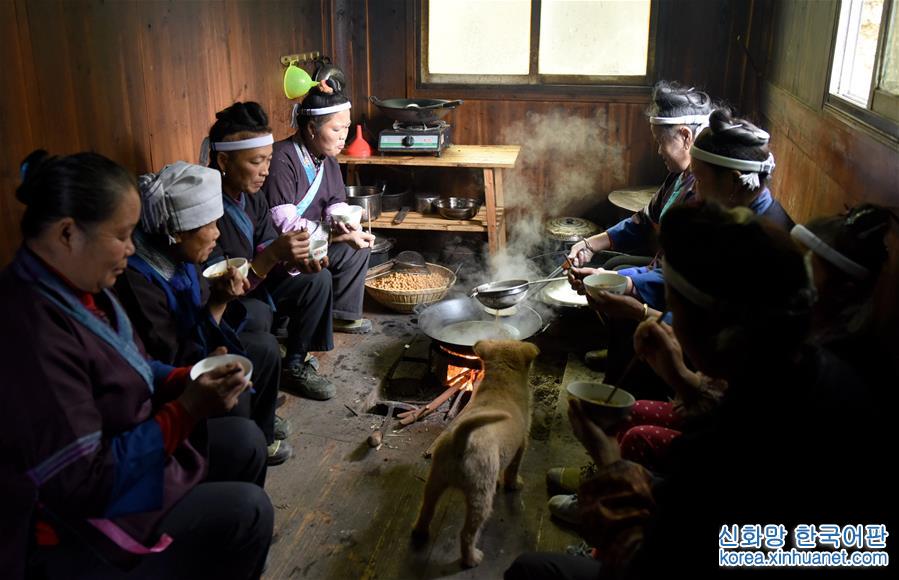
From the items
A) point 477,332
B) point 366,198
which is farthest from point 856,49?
point 366,198

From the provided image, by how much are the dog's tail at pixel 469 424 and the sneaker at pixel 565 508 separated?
0.70 metres

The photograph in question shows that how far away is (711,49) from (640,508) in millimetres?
5584

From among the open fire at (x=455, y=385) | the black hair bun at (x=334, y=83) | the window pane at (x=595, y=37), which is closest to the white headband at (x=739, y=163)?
the open fire at (x=455, y=385)

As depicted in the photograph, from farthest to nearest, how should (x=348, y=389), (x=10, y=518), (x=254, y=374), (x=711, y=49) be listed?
A: 1. (x=711, y=49)
2. (x=348, y=389)
3. (x=254, y=374)
4. (x=10, y=518)

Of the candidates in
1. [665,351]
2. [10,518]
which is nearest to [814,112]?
[665,351]

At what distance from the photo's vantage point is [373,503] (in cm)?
351

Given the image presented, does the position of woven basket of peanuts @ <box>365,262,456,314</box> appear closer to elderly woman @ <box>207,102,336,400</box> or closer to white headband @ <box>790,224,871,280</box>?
elderly woman @ <box>207,102,336,400</box>

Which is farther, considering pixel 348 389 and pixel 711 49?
pixel 711 49

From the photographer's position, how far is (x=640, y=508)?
6.30ft

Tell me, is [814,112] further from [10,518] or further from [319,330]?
[10,518]

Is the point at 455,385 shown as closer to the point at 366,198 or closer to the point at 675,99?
the point at 675,99

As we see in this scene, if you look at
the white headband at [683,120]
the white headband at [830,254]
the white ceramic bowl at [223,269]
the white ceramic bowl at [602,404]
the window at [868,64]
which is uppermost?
the window at [868,64]

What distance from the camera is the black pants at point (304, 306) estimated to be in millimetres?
4590

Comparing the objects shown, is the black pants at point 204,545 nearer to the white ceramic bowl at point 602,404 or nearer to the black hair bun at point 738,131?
the white ceramic bowl at point 602,404
